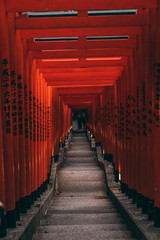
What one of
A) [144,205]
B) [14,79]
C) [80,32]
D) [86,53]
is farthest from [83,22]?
[144,205]

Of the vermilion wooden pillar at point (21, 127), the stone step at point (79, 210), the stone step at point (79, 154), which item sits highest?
the vermilion wooden pillar at point (21, 127)

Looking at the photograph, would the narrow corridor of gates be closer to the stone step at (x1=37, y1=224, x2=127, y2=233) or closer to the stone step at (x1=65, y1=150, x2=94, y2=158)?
the stone step at (x1=37, y1=224, x2=127, y2=233)

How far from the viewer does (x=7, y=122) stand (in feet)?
17.5

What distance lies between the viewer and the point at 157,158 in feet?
17.3

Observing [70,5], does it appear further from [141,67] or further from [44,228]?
[44,228]

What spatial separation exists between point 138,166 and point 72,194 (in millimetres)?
6056

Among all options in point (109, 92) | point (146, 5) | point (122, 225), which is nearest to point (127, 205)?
point (122, 225)

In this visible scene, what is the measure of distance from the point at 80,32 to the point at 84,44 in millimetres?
938

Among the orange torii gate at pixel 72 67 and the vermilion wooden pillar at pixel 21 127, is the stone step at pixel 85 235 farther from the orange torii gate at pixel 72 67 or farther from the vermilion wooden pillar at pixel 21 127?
the vermilion wooden pillar at pixel 21 127

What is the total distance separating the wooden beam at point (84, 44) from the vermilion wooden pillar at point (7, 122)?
1930 millimetres

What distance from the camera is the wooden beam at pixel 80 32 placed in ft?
20.1

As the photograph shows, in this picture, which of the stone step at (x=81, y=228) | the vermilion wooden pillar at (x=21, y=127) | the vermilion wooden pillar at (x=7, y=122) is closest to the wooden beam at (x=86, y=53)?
the vermilion wooden pillar at (x=21, y=127)

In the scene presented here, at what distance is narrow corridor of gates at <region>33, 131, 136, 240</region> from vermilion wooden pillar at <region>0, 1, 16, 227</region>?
0.98 metres

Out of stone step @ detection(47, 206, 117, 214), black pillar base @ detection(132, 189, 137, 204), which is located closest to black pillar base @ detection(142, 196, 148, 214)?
black pillar base @ detection(132, 189, 137, 204)
